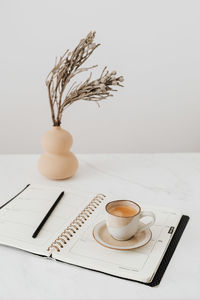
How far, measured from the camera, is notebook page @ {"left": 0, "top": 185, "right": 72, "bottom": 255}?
0.97 metres

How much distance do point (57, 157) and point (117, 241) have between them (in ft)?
1.62

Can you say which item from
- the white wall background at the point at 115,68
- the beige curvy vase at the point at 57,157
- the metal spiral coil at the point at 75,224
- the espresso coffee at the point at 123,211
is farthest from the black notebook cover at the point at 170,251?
the white wall background at the point at 115,68

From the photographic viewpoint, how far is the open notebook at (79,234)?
2.88 ft

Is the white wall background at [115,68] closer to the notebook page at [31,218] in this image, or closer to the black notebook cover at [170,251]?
the notebook page at [31,218]

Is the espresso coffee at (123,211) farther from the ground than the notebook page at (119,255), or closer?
farther from the ground

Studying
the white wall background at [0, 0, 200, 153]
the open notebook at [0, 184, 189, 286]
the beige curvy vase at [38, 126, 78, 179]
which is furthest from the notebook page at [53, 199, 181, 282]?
the white wall background at [0, 0, 200, 153]

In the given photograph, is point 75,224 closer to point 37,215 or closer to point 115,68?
point 37,215

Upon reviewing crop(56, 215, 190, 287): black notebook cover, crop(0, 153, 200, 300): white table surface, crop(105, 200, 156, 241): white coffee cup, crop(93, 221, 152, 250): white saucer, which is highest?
crop(105, 200, 156, 241): white coffee cup

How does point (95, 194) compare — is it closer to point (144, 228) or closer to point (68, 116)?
point (144, 228)

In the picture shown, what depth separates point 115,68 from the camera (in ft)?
7.07

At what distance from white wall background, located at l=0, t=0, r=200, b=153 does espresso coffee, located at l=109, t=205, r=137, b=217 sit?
1290mm

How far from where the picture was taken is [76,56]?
1.28m

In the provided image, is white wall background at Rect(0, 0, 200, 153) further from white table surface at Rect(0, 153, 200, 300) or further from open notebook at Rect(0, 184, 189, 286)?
open notebook at Rect(0, 184, 189, 286)

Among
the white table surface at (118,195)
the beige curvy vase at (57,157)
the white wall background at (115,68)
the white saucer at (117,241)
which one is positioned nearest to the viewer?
the white table surface at (118,195)
